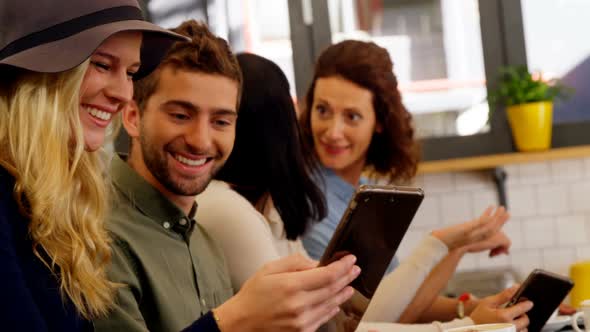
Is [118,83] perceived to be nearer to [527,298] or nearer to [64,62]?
[64,62]

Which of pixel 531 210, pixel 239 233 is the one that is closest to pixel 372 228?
pixel 239 233

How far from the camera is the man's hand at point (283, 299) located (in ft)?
4.26

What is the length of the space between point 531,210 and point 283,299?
291cm

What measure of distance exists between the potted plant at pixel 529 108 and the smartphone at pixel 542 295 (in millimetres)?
1972

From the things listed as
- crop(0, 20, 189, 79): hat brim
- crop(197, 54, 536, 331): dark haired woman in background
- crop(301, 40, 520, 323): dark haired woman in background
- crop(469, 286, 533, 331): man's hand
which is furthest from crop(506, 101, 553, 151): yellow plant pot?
crop(0, 20, 189, 79): hat brim

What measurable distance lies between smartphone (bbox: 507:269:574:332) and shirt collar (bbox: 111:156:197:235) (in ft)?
2.47

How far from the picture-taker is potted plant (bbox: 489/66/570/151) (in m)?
3.83

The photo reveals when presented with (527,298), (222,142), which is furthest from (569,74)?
(222,142)

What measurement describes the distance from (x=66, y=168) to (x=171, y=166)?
49 centimetres

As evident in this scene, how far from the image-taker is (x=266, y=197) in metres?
2.16

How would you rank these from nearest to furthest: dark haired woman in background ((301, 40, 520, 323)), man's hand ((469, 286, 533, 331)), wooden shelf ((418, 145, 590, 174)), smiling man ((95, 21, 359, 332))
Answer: smiling man ((95, 21, 359, 332)) → man's hand ((469, 286, 533, 331)) → dark haired woman in background ((301, 40, 520, 323)) → wooden shelf ((418, 145, 590, 174))

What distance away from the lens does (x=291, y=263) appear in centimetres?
135

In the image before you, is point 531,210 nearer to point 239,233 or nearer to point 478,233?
point 478,233

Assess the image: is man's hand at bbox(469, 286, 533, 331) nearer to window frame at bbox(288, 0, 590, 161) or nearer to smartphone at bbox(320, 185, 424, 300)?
smartphone at bbox(320, 185, 424, 300)
